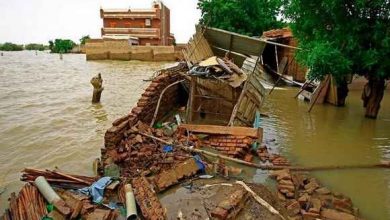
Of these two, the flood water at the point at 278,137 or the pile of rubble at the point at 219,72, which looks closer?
the flood water at the point at 278,137

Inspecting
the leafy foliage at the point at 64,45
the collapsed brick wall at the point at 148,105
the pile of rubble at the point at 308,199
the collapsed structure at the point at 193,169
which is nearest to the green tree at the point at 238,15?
the collapsed brick wall at the point at 148,105

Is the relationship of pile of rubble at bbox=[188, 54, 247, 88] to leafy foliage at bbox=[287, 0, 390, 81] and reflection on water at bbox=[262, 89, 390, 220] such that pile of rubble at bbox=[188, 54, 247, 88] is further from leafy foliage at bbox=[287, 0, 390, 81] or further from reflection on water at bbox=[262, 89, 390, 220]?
leafy foliage at bbox=[287, 0, 390, 81]

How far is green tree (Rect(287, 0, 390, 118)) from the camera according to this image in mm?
8945

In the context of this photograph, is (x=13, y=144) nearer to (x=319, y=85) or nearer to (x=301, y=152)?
(x=301, y=152)

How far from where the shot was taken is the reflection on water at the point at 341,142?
5.55 meters

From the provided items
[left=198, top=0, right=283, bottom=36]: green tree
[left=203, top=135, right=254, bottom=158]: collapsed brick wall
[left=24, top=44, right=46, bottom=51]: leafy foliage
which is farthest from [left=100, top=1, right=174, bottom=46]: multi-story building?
[left=24, top=44, right=46, bottom=51]: leafy foliage

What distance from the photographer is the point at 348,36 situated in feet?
30.9

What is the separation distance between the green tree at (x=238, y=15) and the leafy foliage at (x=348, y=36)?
16011 millimetres

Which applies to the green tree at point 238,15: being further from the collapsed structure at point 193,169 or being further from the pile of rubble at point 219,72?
the pile of rubble at point 219,72

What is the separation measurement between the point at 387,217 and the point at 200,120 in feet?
15.3

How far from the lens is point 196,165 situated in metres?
5.75

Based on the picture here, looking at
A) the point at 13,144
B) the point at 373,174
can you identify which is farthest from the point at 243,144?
the point at 13,144

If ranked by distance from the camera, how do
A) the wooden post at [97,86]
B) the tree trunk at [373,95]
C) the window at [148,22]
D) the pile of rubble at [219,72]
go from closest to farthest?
1. the pile of rubble at [219,72]
2. the tree trunk at [373,95]
3. the wooden post at [97,86]
4. the window at [148,22]

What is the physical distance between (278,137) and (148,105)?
328 cm
